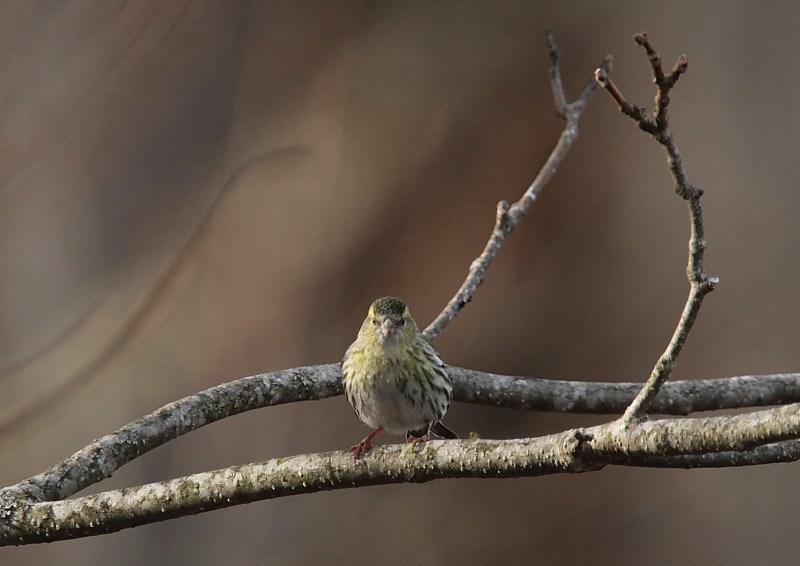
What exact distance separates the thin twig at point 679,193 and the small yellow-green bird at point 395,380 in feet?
3.78

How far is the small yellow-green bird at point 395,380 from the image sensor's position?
107 inches

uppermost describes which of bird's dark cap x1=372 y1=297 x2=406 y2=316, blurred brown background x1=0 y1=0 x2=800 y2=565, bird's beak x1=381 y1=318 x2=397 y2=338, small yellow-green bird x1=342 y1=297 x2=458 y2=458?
blurred brown background x1=0 y1=0 x2=800 y2=565

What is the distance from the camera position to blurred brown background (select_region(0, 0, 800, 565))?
5.76 meters

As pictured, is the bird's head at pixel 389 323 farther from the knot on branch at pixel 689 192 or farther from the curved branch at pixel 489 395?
the knot on branch at pixel 689 192

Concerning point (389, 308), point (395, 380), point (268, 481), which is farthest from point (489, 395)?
point (268, 481)

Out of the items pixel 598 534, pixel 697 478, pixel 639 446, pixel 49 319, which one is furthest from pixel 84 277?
pixel 639 446

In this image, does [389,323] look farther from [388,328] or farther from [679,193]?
[679,193]

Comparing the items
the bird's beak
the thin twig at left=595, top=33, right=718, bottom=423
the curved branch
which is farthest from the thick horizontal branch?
the bird's beak

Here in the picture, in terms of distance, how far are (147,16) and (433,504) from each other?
12.4ft

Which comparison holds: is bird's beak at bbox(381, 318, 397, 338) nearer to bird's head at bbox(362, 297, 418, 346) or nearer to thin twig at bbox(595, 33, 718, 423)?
bird's head at bbox(362, 297, 418, 346)

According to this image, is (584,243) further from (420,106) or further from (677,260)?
(420,106)

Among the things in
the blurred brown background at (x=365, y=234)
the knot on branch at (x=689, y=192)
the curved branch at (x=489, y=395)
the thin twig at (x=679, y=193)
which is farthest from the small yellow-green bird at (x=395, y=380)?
the blurred brown background at (x=365, y=234)

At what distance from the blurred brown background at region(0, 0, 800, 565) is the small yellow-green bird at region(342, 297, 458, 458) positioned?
10.4 ft

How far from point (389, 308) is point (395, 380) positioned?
0.28 meters
